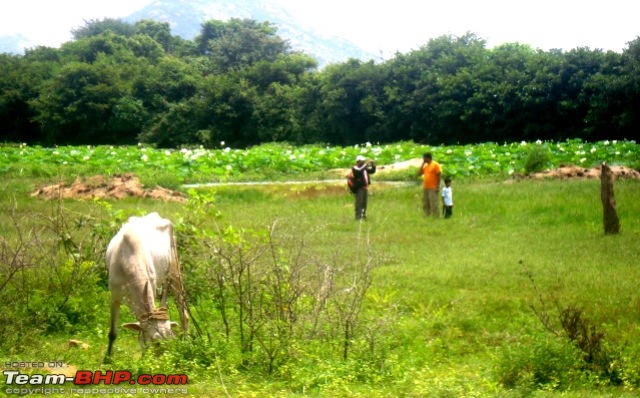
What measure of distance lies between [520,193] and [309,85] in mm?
35105

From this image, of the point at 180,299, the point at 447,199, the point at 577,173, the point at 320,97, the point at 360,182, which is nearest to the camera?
the point at 180,299

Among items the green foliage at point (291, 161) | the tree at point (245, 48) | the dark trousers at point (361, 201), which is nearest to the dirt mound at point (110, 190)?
the green foliage at point (291, 161)

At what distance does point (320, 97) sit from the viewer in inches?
2181

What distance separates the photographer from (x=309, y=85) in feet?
183

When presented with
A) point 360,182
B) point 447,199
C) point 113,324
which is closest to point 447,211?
point 447,199

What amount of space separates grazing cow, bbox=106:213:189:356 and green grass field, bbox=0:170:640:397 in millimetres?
267

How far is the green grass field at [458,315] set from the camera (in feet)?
25.5

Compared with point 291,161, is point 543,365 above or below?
below

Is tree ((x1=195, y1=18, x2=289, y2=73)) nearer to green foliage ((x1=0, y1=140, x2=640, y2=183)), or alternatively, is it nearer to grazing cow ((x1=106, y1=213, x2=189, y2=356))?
green foliage ((x1=0, y1=140, x2=640, y2=183))

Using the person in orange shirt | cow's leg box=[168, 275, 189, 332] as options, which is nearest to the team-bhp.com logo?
cow's leg box=[168, 275, 189, 332]

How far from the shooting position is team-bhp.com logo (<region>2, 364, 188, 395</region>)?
679 cm

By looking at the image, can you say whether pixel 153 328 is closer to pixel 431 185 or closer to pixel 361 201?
pixel 361 201

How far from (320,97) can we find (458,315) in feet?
148

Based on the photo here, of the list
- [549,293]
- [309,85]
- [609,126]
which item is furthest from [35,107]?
[549,293]
